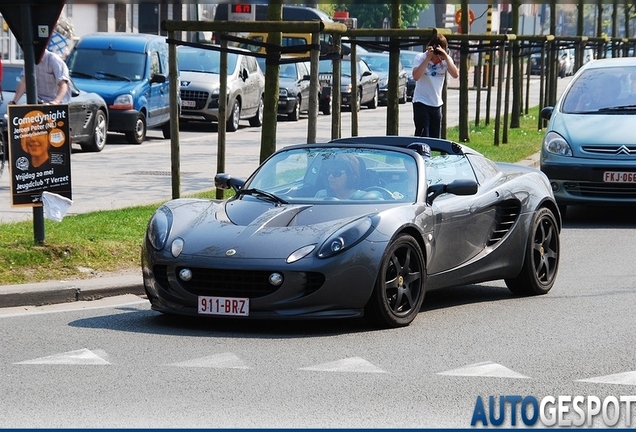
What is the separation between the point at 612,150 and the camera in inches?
604

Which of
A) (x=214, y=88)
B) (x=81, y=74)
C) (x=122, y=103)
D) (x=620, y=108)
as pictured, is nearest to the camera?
(x=620, y=108)

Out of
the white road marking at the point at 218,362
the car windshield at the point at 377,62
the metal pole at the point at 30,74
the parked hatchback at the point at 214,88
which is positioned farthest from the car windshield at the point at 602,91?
the car windshield at the point at 377,62

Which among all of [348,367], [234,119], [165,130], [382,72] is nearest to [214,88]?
[234,119]

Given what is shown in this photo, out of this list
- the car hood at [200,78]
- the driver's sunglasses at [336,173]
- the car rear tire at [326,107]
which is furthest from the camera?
the car rear tire at [326,107]

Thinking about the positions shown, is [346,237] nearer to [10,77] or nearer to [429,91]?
[429,91]

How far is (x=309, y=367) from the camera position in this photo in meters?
7.78

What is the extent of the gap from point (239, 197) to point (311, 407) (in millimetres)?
3432

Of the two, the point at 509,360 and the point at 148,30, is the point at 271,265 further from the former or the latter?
the point at 148,30

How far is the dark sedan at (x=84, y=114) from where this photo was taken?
21.6m

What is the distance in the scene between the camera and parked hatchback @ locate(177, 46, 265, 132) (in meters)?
28.8

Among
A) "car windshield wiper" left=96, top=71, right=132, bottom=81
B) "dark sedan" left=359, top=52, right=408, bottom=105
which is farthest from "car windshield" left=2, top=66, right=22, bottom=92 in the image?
"dark sedan" left=359, top=52, right=408, bottom=105

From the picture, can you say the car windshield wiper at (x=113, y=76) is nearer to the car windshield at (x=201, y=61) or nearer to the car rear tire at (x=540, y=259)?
the car windshield at (x=201, y=61)

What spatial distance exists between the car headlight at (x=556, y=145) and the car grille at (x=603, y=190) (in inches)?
14.1

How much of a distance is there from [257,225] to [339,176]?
96 cm
